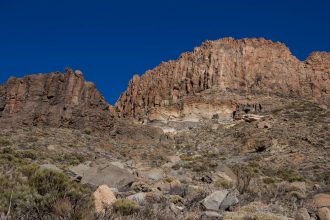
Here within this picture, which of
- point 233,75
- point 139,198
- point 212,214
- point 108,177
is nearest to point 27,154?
point 108,177

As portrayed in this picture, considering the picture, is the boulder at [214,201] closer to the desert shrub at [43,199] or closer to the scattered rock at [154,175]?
the desert shrub at [43,199]

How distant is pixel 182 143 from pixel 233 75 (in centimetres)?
4625

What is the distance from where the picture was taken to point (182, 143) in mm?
46625

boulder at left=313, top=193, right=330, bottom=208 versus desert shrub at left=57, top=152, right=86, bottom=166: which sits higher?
desert shrub at left=57, top=152, right=86, bottom=166

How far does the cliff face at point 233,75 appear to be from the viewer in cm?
8725

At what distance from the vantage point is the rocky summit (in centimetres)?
1050

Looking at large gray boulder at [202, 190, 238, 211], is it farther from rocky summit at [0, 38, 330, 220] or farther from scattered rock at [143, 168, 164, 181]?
scattered rock at [143, 168, 164, 181]

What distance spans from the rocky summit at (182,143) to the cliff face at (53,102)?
0.11m

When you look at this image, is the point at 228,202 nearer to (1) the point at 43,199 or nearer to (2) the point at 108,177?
(2) the point at 108,177

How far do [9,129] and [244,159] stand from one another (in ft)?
58.4

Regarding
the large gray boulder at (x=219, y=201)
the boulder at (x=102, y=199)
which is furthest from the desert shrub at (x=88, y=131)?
the boulder at (x=102, y=199)

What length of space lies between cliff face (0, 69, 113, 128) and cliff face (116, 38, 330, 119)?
46.0 metres

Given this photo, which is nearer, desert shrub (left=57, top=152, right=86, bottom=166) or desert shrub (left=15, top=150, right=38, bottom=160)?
desert shrub (left=15, top=150, right=38, bottom=160)

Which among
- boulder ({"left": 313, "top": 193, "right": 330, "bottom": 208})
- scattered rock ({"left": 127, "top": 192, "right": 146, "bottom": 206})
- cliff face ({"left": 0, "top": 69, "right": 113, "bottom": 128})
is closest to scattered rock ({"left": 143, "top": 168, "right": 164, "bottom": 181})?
scattered rock ({"left": 127, "top": 192, "right": 146, "bottom": 206})
